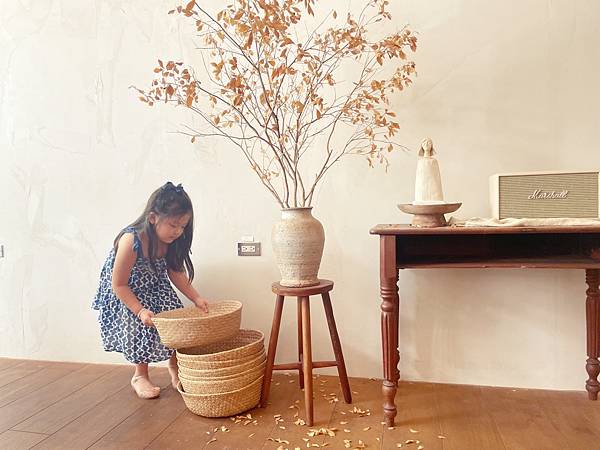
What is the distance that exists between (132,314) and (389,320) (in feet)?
3.67

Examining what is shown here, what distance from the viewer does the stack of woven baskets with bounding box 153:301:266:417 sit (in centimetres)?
180

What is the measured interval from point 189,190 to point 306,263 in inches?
33.7

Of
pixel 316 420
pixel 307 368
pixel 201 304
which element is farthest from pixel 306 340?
pixel 201 304

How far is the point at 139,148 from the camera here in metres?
2.42

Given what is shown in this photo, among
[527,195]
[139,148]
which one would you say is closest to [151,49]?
[139,148]

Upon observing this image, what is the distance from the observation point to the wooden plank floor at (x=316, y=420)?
1.63 metres

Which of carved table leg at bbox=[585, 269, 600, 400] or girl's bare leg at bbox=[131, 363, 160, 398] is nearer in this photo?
carved table leg at bbox=[585, 269, 600, 400]

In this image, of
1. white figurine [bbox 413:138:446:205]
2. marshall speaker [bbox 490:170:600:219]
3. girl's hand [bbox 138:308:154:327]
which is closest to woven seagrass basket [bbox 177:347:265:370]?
girl's hand [bbox 138:308:154:327]

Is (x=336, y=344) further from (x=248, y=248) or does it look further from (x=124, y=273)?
(x=124, y=273)

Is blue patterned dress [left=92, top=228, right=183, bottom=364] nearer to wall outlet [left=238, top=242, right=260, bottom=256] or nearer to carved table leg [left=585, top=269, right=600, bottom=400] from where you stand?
wall outlet [left=238, top=242, right=260, bottom=256]

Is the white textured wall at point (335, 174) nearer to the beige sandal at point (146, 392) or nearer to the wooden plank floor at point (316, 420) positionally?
the wooden plank floor at point (316, 420)

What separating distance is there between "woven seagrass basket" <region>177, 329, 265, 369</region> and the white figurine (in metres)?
0.83

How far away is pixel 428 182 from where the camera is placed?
1.81 meters

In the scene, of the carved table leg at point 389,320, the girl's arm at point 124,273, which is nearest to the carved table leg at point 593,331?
the carved table leg at point 389,320
